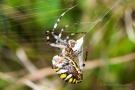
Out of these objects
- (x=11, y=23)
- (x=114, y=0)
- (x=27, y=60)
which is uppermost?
(x=11, y=23)

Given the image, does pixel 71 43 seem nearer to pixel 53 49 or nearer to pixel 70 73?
pixel 70 73

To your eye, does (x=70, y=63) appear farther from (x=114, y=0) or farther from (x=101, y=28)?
(x=101, y=28)

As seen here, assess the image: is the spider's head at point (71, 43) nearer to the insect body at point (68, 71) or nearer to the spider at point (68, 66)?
the spider at point (68, 66)

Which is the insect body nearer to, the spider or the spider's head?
the spider

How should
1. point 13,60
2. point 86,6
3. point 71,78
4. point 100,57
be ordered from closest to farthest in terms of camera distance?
point 71,78 < point 86,6 < point 100,57 < point 13,60

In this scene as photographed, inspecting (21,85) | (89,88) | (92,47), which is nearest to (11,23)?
(21,85)
